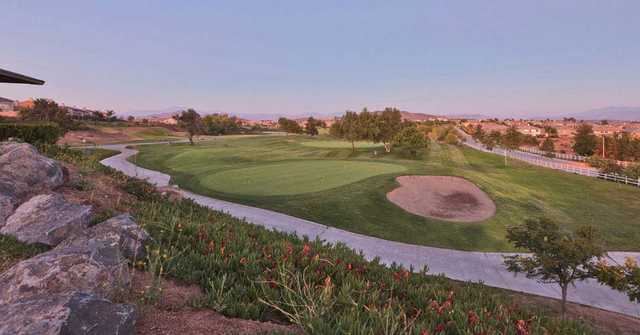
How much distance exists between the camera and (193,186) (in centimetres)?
1950

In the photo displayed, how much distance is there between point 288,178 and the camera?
21.2 metres

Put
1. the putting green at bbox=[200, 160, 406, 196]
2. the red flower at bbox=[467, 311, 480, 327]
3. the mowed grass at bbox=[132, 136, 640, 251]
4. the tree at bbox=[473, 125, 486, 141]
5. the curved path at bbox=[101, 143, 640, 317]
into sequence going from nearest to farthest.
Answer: the red flower at bbox=[467, 311, 480, 327] < the curved path at bbox=[101, 143, 640, 317] < the mowed grass at bbox=[132, 136, 640, 251] < the putting green at bbox=[200, 160, 406, 196] < the tree at bbox=[473, 125, 486, 141]

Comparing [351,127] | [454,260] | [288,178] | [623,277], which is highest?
[351,127]

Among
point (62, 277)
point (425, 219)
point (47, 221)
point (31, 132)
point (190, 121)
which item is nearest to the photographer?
point (62, 277)

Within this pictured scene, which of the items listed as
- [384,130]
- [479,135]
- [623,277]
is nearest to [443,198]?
[623,277]

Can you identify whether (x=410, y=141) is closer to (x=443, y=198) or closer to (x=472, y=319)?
(x=443, y=198)

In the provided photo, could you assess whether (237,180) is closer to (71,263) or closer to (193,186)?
(193,186)

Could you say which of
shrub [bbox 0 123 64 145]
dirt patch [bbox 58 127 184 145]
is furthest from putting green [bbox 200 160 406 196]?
dirt patch [bbox 58 127 184 145]

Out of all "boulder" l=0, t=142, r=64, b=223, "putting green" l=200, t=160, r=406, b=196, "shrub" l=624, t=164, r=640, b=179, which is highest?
"boulder" l=0, t=142, r=64, b=223

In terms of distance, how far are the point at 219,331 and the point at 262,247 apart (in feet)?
7.70

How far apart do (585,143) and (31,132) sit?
88.9 m

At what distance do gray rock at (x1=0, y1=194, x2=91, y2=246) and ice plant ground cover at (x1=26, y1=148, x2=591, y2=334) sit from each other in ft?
3.29

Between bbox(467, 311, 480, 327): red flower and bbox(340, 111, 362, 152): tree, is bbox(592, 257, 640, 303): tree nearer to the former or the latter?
bbox(467, 311, 480, 327): red flower

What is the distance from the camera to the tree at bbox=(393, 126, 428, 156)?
4034 cm
